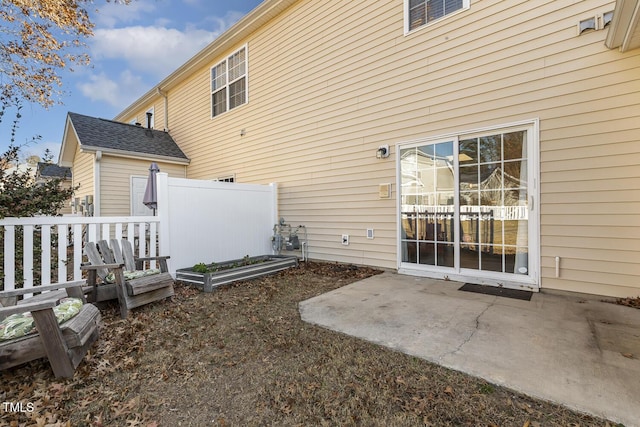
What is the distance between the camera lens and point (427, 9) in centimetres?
490

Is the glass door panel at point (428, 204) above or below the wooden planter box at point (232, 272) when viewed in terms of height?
above

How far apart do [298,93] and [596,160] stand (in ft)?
18.3

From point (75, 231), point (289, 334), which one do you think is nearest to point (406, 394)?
point (289, 334)

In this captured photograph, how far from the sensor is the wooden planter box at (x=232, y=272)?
4.60 metres

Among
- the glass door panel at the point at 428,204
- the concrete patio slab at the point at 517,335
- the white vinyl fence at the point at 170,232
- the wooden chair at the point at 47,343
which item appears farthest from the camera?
the glass door panel at the point at 428,204

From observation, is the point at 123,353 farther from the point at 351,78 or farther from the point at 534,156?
the point at 351,78

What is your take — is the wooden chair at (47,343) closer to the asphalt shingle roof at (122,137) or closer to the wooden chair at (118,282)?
the wooden chair at (118,282)

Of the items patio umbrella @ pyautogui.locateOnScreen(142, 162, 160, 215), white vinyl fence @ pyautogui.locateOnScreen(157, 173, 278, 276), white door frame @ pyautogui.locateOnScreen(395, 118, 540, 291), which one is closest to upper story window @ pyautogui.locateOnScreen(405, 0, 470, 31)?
white door frame @ pyautogui.locateOnScreen(395, 118, 540, 291)

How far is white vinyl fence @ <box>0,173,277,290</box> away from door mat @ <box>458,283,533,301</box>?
173 inches

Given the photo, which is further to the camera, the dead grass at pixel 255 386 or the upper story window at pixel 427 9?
the upper story window at pixel 427 9

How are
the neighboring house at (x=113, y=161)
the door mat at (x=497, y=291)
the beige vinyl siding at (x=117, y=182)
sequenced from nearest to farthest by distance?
the door mat at (x=497, y=291), the neighboring house at (x=113, y=161), the beige vinyl siding at (x=117, y=182)

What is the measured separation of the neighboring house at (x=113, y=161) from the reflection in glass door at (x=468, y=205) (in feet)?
26.3

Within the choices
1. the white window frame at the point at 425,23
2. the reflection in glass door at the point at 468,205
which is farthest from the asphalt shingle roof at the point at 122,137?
the reflection in glass door at the point at 468,205

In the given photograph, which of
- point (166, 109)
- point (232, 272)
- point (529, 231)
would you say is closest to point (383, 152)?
point (529, 231)
